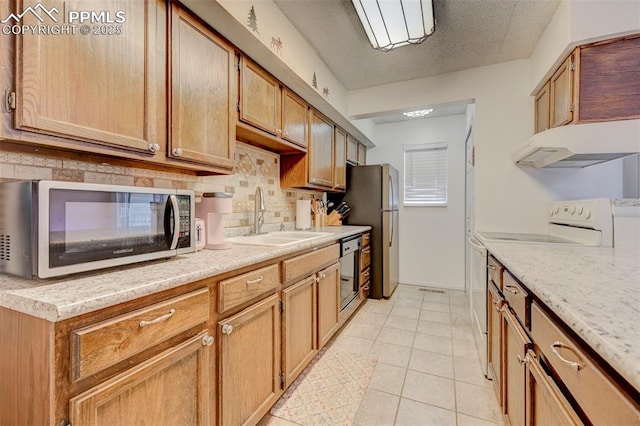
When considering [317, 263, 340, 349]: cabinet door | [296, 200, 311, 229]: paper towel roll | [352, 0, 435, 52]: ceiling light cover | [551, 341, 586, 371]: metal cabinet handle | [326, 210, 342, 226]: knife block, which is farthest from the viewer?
[326, 210, 342, 226]: knife block

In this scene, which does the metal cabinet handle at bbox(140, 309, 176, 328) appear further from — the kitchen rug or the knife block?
the knife block

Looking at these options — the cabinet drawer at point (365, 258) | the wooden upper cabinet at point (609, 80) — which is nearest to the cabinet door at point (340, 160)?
the cabinet drawer at point (365, 258)

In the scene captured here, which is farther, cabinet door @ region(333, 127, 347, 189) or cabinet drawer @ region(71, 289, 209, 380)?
cabinet door @ region(333, 127, 347, 189)

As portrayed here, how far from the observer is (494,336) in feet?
5.45

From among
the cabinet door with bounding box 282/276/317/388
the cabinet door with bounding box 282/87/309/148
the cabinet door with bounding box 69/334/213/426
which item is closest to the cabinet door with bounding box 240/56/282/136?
the cabinet door with bounding box 282/87/309/148

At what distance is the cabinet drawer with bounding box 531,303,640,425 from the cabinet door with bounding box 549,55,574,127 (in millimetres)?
1603

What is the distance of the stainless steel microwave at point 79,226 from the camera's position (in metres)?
0.78

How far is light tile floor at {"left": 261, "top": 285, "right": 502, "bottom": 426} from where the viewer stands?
1.56 m

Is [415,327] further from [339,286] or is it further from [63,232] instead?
[63,232]

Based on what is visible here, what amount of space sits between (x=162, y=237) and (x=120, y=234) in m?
0.15

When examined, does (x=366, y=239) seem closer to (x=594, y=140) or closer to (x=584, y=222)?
(x=584, y=222)

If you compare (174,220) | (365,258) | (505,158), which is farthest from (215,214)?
(505,158)

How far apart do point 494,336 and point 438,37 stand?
2.15 metres

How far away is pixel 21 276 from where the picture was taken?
0.83 metres
